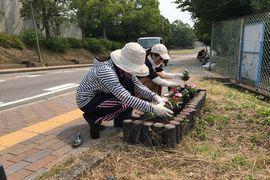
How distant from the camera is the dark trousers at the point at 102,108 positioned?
3.90m

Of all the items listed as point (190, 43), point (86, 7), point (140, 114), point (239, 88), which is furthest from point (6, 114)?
point (190, 43)

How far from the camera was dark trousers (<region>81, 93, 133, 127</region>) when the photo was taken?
12.8ft

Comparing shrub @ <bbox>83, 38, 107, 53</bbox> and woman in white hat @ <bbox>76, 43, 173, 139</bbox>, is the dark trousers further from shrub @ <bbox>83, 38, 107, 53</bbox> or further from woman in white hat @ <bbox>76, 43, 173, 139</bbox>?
shrub @ <bbox>83, 38, 107, 53</bbox>

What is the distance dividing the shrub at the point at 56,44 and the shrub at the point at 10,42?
251 cm

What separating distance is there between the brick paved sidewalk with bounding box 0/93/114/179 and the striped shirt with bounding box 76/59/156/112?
1.75 feet

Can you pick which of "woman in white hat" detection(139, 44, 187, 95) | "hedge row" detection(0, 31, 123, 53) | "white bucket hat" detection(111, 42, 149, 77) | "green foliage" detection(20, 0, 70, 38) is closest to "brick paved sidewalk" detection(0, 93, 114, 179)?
"white bucket hat" detection(111, 42, 149, 77)

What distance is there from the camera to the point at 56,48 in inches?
920

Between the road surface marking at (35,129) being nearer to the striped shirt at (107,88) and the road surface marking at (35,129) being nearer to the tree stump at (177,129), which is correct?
the striped shirt at (107,88)

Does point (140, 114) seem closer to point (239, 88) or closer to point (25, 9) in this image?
point (239, 88)

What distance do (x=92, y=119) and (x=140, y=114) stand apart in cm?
63

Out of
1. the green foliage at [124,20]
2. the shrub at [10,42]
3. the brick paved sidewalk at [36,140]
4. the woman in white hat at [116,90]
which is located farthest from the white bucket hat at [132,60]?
the green foliage at [124,20]

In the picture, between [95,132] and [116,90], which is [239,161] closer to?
[116,90]

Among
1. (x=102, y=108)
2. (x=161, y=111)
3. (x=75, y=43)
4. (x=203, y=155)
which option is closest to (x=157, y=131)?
(x=161, y=111)

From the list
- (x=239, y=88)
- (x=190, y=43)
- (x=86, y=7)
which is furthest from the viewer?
(x=190, y=43)
